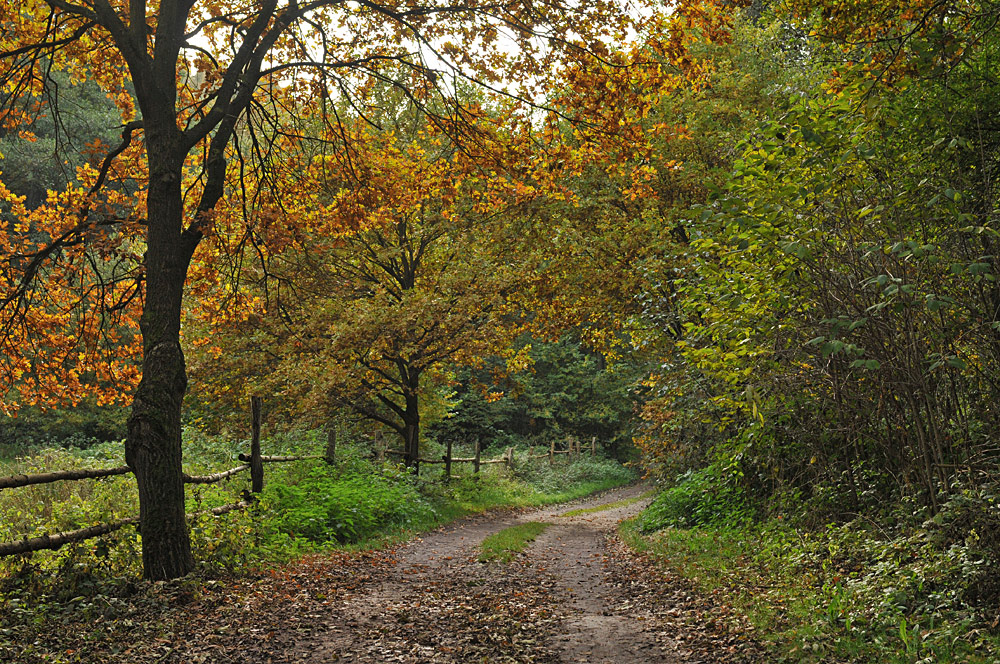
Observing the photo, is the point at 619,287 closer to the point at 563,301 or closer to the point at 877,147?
the point at 563,301

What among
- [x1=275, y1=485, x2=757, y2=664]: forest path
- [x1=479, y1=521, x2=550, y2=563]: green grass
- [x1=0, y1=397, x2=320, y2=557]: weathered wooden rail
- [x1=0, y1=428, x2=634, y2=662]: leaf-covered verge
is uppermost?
[x1=0, y1=397, x2=320, y2=557]: weathered wooden rail

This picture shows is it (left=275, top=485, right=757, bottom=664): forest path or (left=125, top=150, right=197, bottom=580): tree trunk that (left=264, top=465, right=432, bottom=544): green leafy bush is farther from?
(left=125, top=150, right=197, bottom=580): tree trunk

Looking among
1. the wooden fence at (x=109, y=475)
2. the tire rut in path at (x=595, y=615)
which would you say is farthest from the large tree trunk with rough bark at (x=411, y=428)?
the tire rut in path at (x=595, y=615)

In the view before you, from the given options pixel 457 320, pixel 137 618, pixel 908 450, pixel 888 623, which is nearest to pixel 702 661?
pixel 888 623

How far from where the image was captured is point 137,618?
632 centimetres

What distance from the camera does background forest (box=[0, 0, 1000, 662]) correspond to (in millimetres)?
5473

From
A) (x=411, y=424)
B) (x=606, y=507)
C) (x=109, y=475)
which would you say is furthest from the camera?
(x=606, y=507)

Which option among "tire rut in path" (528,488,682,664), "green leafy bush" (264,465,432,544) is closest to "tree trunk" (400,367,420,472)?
"green leafy bush" (264,465,432,544)

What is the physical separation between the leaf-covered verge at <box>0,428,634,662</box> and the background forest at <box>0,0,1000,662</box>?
0.28ft

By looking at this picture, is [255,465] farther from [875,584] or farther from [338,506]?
[875,584]

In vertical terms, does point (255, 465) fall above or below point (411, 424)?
below

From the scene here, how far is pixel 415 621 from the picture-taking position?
686 centimetres

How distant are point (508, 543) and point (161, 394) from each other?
279 inches

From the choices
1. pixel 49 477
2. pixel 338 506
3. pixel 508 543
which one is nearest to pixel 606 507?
pixel 508 543
